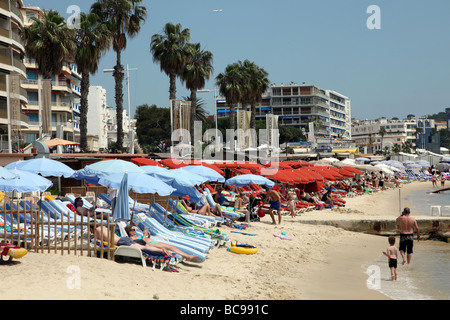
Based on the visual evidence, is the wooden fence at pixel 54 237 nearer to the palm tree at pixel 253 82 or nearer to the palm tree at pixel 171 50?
the palm tree at pixel 171 50

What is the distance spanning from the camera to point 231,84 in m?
53.4

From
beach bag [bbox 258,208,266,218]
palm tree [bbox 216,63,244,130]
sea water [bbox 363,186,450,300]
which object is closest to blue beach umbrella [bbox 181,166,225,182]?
beach bag [bbox 258,208,266,218]

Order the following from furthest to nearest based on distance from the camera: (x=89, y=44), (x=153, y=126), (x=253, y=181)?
1. (x=153, y=126)
2. (x=89, y=44)
3. (x=253, y=181)

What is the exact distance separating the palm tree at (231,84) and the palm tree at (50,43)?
2151 centimetres

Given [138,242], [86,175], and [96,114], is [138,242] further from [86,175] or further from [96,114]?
[96,114]

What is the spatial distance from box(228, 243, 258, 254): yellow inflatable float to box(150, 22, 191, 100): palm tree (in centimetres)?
2857

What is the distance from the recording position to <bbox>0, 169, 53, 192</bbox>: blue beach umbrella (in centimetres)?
1293

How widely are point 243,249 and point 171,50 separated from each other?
30.1 m

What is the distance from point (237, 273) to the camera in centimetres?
1139

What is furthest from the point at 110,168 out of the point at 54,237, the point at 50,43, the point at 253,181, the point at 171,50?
the point at 171,50

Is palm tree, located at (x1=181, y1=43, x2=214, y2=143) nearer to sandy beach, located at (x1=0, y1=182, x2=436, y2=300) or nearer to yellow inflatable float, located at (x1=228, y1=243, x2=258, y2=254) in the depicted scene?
sandy beach, located at (x1=0, y1=182, x2=436, y2=300)

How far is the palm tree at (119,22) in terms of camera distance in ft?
119
